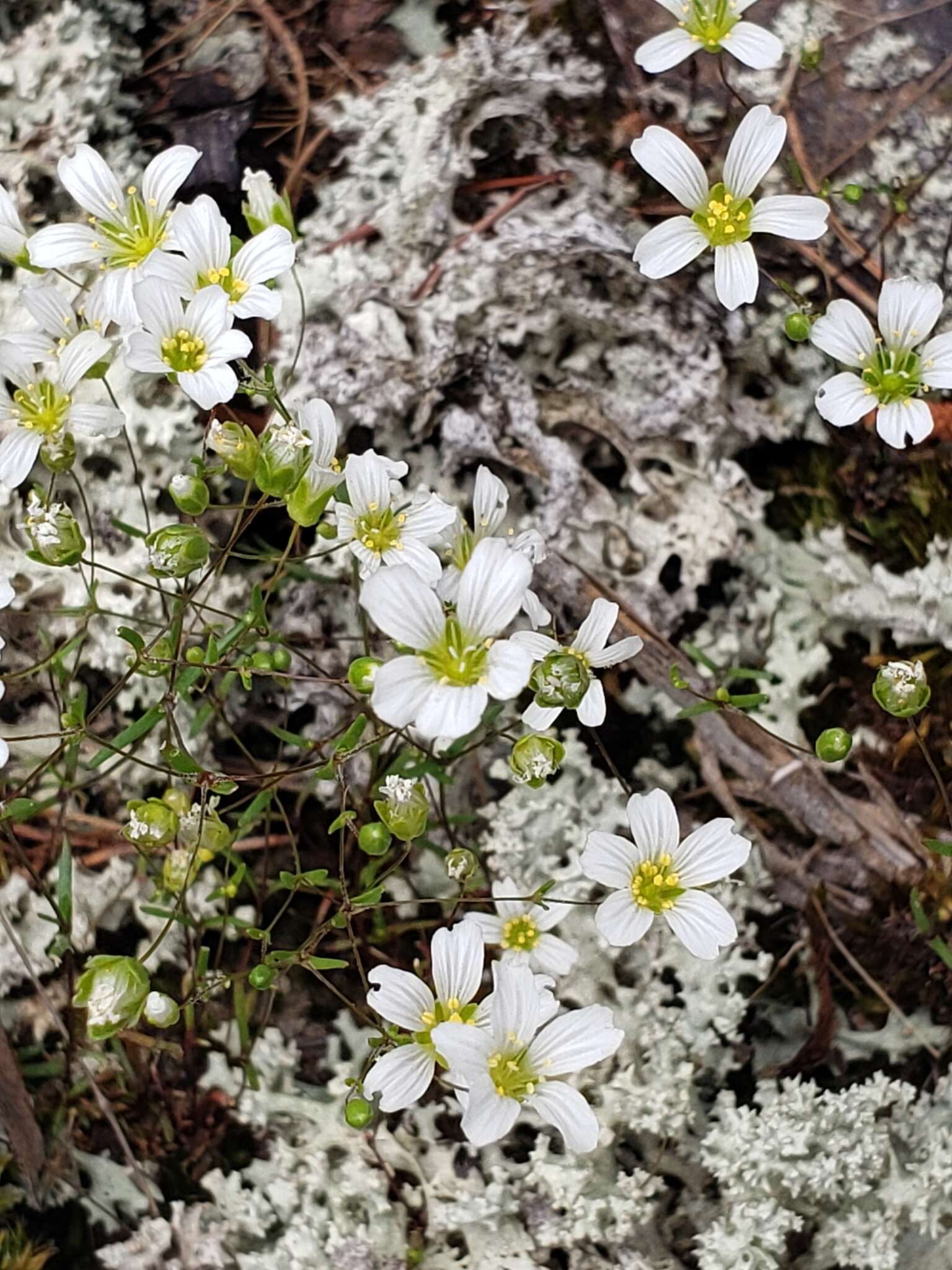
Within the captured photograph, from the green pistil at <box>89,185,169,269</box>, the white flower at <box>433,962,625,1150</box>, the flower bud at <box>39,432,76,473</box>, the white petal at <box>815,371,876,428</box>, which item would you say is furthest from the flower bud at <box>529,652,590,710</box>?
the green pistil at <box>89,185,169,269</box>

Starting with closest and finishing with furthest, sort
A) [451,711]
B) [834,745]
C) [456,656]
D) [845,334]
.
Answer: [451,711]
[456,656]
[834,745]
[845,334]

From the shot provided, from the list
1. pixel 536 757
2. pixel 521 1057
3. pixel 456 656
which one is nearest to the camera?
pixel 456 656

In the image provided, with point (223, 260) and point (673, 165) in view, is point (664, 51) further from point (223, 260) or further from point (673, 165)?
point (223, 260)

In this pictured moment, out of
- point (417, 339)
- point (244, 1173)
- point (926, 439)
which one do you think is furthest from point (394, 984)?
point (926, 439)

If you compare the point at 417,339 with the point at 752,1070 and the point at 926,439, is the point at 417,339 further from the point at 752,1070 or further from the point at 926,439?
the point at 752,1070

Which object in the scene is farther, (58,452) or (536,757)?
(58,452)

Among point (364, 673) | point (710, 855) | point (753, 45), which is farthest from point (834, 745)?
point (753, 45)
